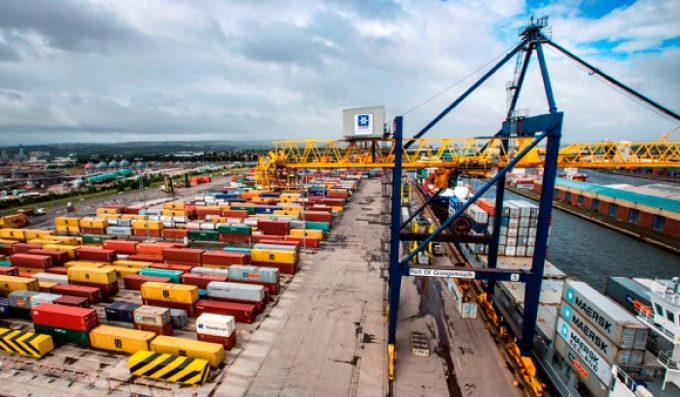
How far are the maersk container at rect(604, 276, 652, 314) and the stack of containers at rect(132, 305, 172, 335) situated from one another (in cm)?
3238

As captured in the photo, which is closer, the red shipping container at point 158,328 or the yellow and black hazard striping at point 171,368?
the yellow and black hazard striping at point 171,368

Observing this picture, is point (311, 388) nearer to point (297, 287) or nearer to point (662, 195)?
point (297, 287)

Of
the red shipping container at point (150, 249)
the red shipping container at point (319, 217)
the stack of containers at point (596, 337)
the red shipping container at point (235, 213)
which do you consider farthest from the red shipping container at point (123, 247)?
the stack of containers at point (596, 337)

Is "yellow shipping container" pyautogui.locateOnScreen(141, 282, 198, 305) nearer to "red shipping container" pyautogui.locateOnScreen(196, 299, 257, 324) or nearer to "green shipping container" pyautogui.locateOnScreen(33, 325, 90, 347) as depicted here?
"red shipping container" pyautogui.locateOnScreen(196, 299, 257, 324)

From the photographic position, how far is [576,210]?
63.8 metres

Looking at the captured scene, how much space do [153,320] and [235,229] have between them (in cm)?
2195

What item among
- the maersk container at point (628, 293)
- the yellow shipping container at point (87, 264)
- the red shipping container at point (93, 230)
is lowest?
the red shipping container at point (93, 230)

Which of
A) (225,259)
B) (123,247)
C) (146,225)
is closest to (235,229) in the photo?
(225,259)

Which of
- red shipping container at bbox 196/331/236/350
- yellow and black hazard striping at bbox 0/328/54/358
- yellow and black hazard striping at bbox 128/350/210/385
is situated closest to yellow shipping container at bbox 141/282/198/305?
red shipping container at bbox 196/331/236/350

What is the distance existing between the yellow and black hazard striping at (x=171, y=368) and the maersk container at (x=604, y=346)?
20554mm

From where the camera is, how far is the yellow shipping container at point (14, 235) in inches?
1660

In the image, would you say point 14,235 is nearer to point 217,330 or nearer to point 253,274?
point 253,274

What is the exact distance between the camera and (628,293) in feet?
70.3

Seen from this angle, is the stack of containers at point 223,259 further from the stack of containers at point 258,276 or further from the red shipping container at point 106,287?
the red shipping container at point 106,287
